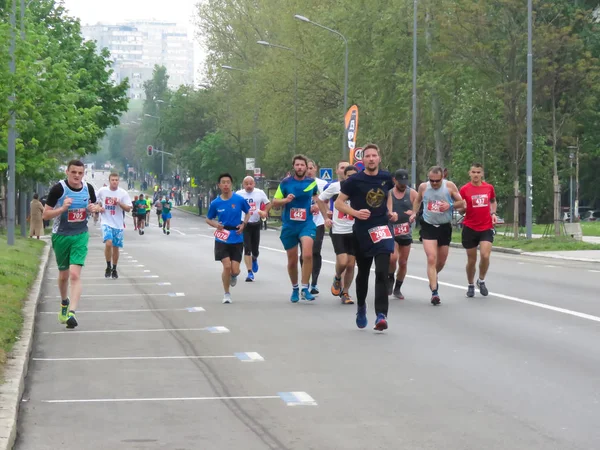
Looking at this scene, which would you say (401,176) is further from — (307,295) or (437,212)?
(307,295)

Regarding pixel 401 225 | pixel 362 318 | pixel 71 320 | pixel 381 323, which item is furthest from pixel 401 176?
pixel 71 320

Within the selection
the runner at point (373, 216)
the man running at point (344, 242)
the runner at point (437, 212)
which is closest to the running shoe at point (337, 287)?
the man running at point (344, 242)

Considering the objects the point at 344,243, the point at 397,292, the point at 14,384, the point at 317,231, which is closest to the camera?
the point at 14,384

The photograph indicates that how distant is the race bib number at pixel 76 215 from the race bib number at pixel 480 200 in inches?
241

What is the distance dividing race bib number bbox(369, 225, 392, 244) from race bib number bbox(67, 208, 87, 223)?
10.2 feet

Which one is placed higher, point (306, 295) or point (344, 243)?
point (344, 243)

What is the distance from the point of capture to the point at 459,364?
1100 cm

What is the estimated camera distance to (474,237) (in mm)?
18141

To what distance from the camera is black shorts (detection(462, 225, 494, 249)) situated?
1810 centimetres

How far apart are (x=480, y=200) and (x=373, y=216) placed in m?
5.16

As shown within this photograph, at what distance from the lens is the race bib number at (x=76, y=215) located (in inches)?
551

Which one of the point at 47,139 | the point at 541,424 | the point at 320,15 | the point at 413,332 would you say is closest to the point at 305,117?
the point at 320,15

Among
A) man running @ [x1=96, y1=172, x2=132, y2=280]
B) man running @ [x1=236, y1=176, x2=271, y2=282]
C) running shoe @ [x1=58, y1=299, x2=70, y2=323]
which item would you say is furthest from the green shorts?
man running @ [x1=96, y1=172, x2=132, y2=280]

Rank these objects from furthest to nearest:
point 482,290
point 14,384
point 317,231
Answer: point 317,231 → point 482,290 → point 14,384
